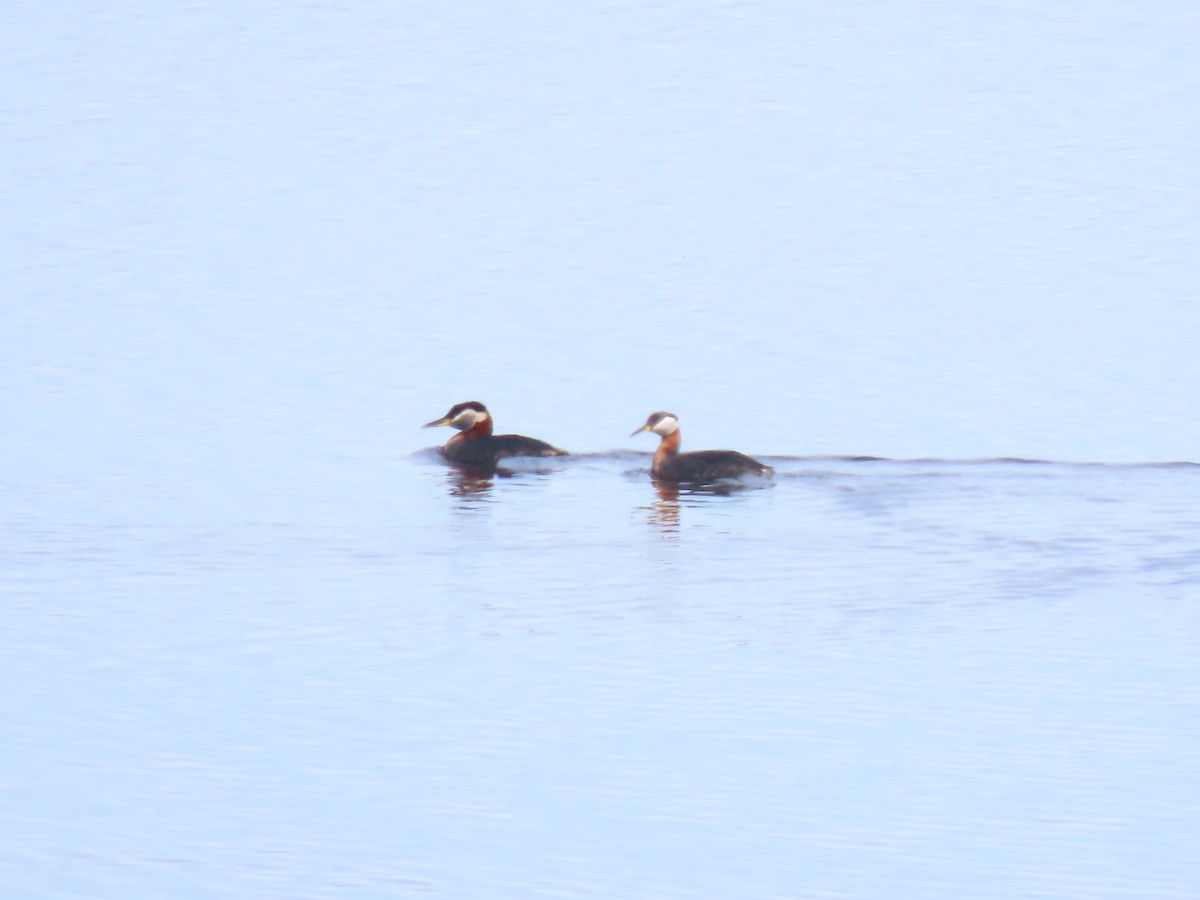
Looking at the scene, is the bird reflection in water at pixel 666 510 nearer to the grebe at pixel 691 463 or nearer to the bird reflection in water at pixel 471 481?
the grebe at pixel 691 463

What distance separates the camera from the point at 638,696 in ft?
31.2

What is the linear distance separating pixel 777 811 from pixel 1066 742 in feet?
4.78

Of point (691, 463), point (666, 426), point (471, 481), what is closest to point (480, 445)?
point (471, 481)

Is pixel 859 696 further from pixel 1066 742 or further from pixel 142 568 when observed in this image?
pixel 142 568

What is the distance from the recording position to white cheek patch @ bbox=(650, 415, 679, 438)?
57.4 ft

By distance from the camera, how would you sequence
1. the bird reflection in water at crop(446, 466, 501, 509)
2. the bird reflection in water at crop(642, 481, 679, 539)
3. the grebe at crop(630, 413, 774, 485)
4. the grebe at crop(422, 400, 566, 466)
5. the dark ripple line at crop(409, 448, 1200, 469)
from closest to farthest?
the bird reflection in water at crop(642, 481, 679, 539), the bird reflection in water at crop(446, 466, 501, 509), the grebe at crop(630, 413, 774, 485), the dark ripple line at crop(409, 448, 1200, 469), the grebe at crop(422, 400, 566, 466)

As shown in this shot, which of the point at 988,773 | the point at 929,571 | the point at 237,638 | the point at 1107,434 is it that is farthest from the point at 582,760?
the point at 1107,434

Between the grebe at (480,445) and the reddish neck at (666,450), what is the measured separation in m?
0.96

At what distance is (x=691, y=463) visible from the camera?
16.8m

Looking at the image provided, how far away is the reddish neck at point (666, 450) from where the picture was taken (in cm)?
1720

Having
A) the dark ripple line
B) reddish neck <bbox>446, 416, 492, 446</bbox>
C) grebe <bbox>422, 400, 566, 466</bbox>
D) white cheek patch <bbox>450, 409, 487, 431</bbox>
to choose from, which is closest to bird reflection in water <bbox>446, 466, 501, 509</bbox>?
grebe <bbox>422, 400, 566, 466</bbox>

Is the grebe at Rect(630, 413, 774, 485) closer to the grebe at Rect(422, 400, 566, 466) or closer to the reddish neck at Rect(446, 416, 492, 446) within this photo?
the grebe at Rect(422, 400, 566, 466)

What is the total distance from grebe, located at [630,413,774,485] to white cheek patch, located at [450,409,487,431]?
235 cm

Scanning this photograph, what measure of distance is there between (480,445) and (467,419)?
124 centimetres
